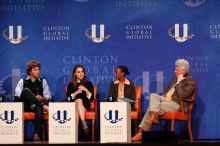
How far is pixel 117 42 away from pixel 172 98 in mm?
1386

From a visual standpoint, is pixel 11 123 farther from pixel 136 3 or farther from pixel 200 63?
pixel 200 63

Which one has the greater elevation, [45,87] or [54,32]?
[54,32]

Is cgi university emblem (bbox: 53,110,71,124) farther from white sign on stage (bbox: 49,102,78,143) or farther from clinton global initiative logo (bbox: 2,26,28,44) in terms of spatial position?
clinton global initiative logo (bbox: 2,26,28,44)

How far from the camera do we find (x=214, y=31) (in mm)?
8477

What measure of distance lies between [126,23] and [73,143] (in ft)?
9.62

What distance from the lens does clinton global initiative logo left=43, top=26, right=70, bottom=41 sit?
8.77 metres

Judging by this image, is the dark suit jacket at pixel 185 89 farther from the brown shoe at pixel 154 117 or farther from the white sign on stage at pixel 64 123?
the white sign on stage at pixel 64 123

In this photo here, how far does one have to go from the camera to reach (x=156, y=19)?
8.61 m

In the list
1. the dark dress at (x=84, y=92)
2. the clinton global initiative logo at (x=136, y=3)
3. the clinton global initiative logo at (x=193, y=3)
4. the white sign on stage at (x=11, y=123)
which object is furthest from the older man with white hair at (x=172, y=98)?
the white sign on stage at (x=11, y=123)

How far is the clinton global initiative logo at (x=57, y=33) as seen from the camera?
8773mm

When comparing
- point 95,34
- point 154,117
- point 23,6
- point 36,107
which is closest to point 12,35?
point 23,6

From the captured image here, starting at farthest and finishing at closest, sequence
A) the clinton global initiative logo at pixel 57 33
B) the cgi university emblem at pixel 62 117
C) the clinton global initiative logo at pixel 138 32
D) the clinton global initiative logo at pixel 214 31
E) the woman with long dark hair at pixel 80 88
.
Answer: the clinton global initiative logo at pixel 57 33 < the clinton global initiative logo at pixel 138 32 < the clinton global initiative logo at pixel 214 31 < the woman with long dark hair at pixel 80 88 < the cgi university emblem at pixel 62 117

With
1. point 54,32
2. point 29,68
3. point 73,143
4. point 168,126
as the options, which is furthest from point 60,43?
point 73,143

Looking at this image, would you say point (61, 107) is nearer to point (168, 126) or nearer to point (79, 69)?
point (79, 69)
